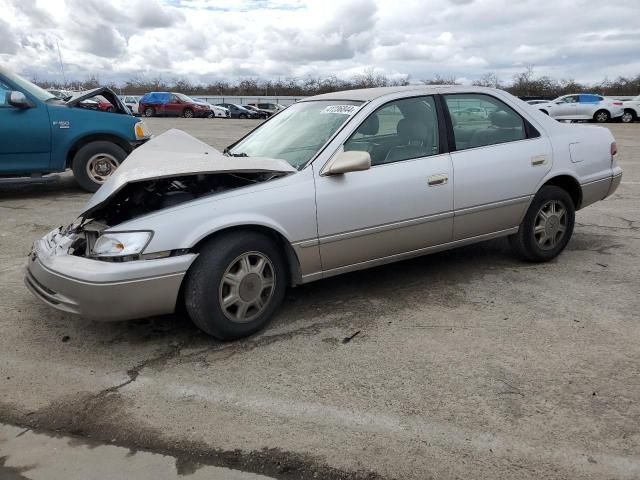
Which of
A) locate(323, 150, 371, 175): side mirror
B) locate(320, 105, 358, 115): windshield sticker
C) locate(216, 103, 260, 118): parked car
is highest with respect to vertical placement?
locate(216, 103, 260, 118): parked car

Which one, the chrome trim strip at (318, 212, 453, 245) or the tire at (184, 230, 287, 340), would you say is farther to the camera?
the chrome trim strip at (318, 212, 453, 245)

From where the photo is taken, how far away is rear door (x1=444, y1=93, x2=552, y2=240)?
414cm

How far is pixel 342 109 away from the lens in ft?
13.3

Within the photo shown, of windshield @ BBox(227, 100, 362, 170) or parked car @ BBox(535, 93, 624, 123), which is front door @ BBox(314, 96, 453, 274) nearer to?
windshield @ BBox(227, 100, 362, 170)

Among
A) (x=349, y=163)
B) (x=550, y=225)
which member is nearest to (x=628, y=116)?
(x=550, y=225)

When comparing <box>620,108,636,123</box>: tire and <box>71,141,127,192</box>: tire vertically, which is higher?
<box>620,108,636,123</box>: tire

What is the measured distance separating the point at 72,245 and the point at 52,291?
344mm

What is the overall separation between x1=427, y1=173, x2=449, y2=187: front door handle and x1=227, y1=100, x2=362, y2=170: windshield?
0.72 m

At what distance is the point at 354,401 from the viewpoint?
2.76 m

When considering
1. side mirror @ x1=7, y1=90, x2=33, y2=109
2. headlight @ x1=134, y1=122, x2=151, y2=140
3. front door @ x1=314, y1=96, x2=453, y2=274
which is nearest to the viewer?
front door @ x1=314, y1=96, x2=453, y2=274

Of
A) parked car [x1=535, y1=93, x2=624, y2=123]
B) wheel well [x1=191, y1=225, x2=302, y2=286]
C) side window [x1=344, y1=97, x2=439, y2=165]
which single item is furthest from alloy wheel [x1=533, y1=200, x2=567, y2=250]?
parked car [x1=535, y1=93, x2=624, y2=123]

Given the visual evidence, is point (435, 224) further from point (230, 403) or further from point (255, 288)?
point (230, 403)

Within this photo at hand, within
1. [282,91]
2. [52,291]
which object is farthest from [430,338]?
[282,91]

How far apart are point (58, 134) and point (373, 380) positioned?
20.9 feet
